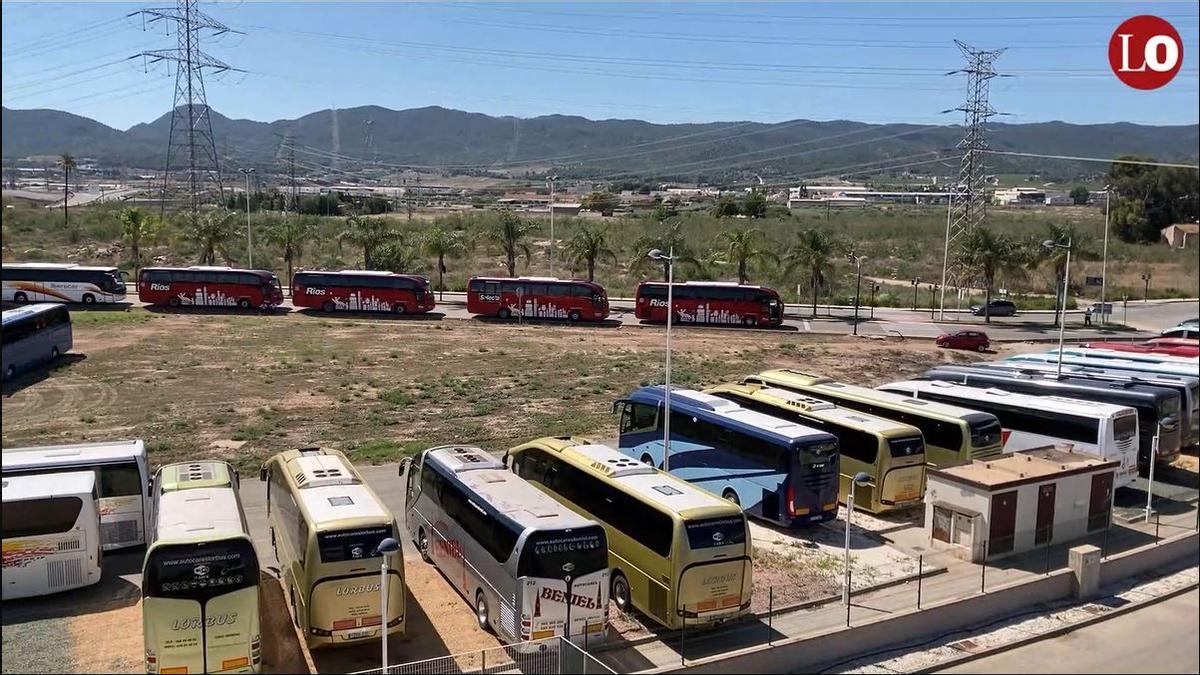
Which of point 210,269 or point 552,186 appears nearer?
point 210,269

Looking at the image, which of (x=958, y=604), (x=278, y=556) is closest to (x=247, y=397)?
(x=278, y=556)

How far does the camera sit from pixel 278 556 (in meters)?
18.7

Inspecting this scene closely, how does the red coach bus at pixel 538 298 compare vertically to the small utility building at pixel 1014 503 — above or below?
above

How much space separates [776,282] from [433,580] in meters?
62.6

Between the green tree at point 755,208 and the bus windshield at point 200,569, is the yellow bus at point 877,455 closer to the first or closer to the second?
the bus windshield at point 200,569

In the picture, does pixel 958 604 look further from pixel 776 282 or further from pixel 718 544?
pixel 776 282

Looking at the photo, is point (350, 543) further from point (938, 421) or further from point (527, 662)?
point (938, 421)

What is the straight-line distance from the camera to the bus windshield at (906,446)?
22859 mm

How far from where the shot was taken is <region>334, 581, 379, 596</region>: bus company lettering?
47.6 ft

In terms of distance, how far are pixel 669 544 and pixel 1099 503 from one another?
1251 cm

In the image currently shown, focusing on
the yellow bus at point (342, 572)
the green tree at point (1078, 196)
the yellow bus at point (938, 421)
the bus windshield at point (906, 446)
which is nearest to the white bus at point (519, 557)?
the yellow bus at point (342, 572)

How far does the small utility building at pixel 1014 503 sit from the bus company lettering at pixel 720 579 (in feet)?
22.2

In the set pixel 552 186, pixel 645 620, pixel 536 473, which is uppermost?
pixel 552 186

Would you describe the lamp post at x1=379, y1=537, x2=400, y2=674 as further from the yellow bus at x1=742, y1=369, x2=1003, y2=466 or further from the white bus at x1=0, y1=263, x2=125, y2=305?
the white bus at x1=0, y1=263, x2=125, y2=305
